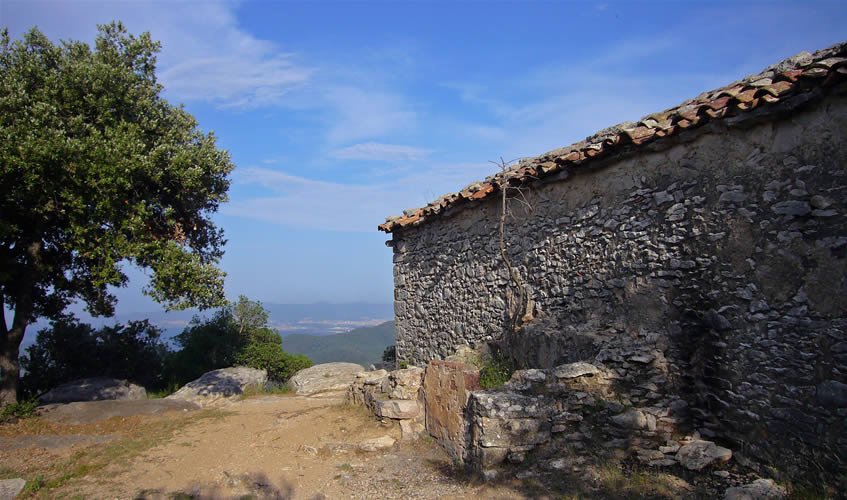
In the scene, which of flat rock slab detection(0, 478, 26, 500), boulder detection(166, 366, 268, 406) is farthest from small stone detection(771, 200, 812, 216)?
boulder detection(166, 366, 268, 406)

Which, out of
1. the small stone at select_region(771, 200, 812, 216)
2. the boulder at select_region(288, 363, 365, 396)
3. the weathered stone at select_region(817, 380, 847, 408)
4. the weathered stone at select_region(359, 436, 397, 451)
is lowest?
the boulder at select_region(288, 363, 365, 396)

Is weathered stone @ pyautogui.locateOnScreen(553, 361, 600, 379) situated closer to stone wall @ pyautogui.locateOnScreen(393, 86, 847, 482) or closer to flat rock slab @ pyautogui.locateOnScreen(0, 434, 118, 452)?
stone wall @ pyautogui.locateOnScreen(393, 86, 847, 482)

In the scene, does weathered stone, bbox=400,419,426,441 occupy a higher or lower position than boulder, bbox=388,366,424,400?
lower

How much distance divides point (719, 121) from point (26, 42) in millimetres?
12186

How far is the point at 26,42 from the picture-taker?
10.2 meters

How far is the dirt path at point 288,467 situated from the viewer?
21.1 feet

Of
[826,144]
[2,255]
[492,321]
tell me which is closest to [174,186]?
[2,255]

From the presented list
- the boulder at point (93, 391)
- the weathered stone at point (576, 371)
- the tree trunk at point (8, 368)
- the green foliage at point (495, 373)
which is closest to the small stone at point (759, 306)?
the weathered stone at point (576, 371)

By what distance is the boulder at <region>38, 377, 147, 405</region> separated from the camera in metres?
13.0

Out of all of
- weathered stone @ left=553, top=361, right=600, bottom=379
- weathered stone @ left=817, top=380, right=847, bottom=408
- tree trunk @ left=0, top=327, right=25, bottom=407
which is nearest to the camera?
weathered stone @ left=817, top=380, right=847, bottom=408

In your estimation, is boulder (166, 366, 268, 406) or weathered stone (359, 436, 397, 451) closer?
weathered stone (359, 436, 397, 451)

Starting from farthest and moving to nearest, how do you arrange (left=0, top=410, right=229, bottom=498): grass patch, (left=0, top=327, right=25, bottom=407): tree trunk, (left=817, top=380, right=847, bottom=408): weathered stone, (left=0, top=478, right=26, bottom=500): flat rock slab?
1. (left=0, top=327, right=25, bottom=407): tree trunk
2. (left=0, top=410, right=229, bottom=498): grass patch
3. (left=0, top=478, right=26, bottom=500): flat rock slab
4. (left=817, top=380, right=847, bottom=408): weathered stone

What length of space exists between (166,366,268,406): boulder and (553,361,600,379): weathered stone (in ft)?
30.2

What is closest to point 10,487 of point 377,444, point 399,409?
point 377,444
